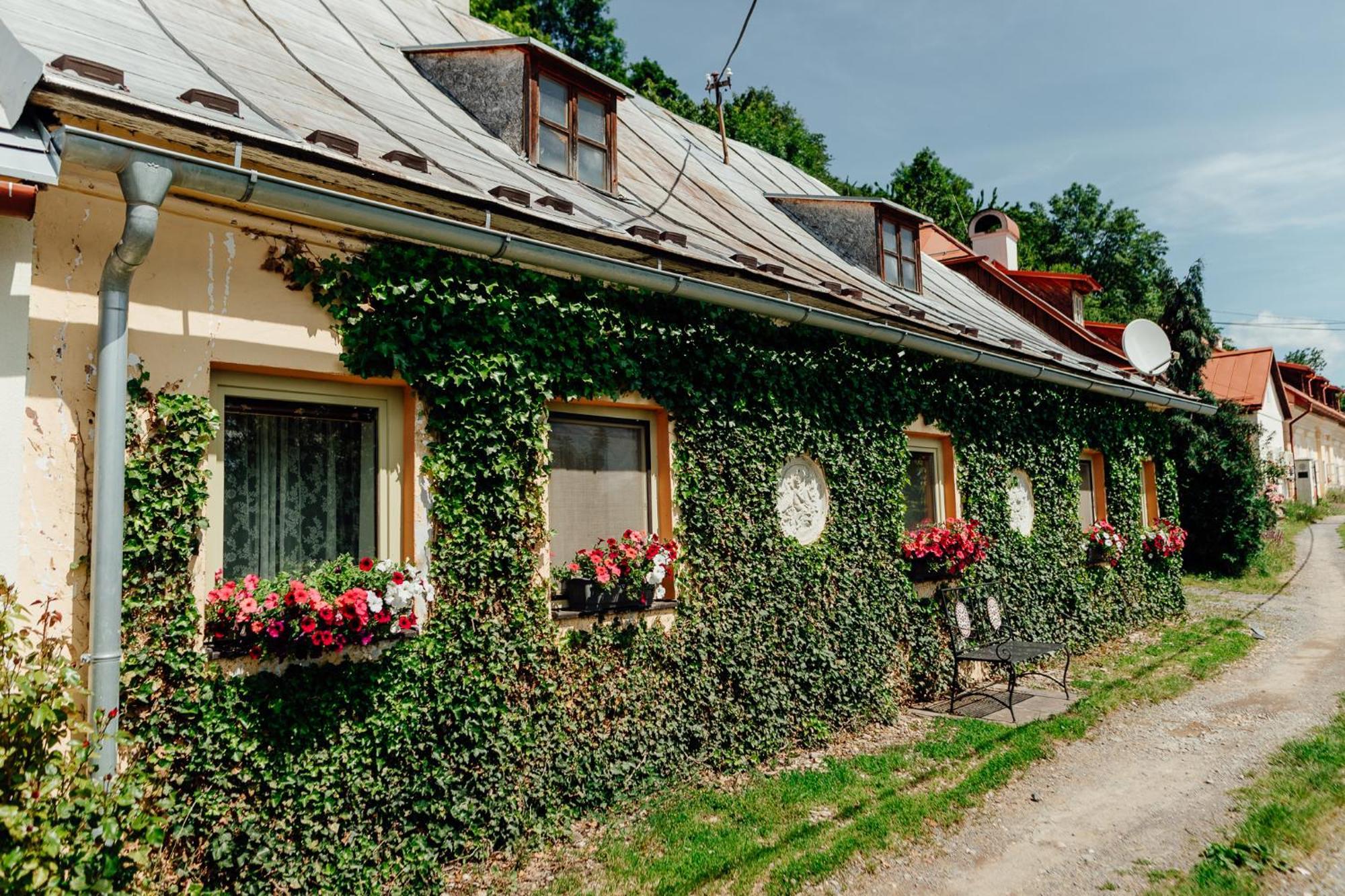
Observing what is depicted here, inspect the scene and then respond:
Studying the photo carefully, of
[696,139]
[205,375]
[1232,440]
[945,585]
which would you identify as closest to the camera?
[205,375]

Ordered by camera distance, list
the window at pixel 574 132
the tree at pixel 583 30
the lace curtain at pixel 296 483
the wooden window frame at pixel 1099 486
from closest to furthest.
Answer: the lace curtain at pixel 296 483, the window at pixel 574 132, the wooden window frame at pixel 1099 486, the tree at pixel 583 30

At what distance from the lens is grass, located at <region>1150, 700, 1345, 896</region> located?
14.0ft

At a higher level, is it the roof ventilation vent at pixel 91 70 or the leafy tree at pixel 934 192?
the leafy tree at pixel 934 192

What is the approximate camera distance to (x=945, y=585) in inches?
322

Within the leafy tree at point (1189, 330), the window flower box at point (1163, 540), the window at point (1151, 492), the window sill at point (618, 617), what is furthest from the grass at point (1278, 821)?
the leafy tree at point (1189, 330)

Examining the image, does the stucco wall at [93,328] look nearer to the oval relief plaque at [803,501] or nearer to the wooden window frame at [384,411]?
the wooden window frame at [384,411]

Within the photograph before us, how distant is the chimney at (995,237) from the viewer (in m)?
19.5

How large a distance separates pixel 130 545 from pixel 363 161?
2.22 meters

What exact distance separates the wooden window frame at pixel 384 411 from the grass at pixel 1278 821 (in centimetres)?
434

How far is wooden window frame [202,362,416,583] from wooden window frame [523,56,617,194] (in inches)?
116

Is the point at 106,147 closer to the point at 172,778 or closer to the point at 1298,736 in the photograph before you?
the point at 172,778

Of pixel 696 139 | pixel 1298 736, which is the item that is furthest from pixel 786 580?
pixel 696 139

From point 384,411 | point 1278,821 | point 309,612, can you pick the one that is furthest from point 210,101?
point 1278,821

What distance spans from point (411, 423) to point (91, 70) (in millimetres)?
2157
